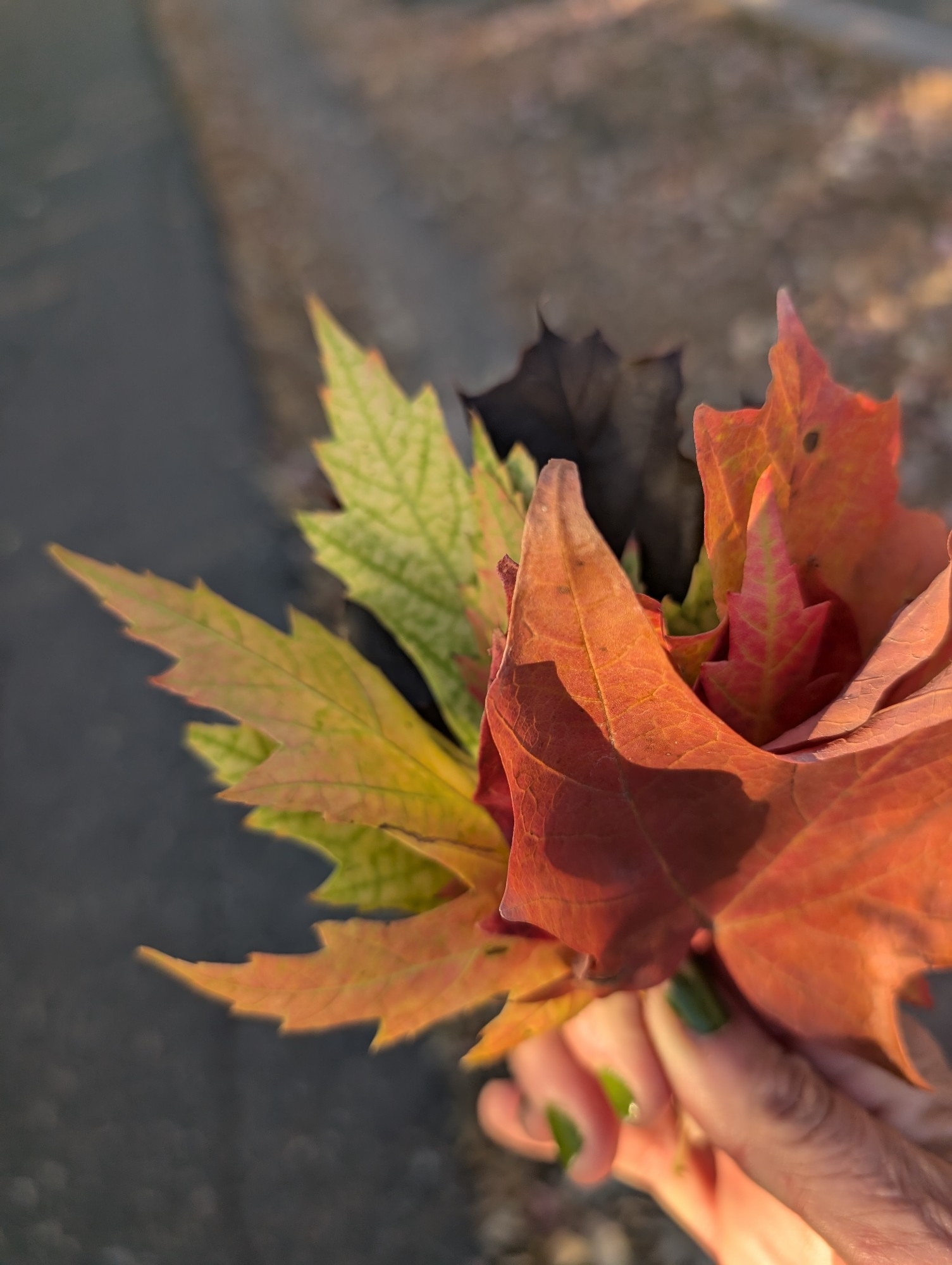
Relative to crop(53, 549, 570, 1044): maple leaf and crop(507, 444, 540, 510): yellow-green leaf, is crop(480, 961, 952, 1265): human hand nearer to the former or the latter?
crop(53, 549, 570, 1044): maple leaf

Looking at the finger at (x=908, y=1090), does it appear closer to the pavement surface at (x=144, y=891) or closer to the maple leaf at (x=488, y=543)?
the maple leaf at (x=488, y=543)

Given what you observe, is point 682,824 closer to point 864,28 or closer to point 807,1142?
point 807,1142

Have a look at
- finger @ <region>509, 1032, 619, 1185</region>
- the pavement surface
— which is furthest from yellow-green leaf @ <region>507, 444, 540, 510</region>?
the pavement surface

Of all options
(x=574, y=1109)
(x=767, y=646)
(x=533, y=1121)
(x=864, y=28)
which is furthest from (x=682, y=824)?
(x=864, y=28)

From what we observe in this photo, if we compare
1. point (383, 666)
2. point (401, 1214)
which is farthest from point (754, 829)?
point (401, 1214)

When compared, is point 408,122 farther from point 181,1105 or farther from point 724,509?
point 724,509

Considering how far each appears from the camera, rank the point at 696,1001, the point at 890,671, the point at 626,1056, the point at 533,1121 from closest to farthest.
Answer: the point at 890,671 → the point at 696,1001 → the point at 626,1056 → the point at 533,1121
